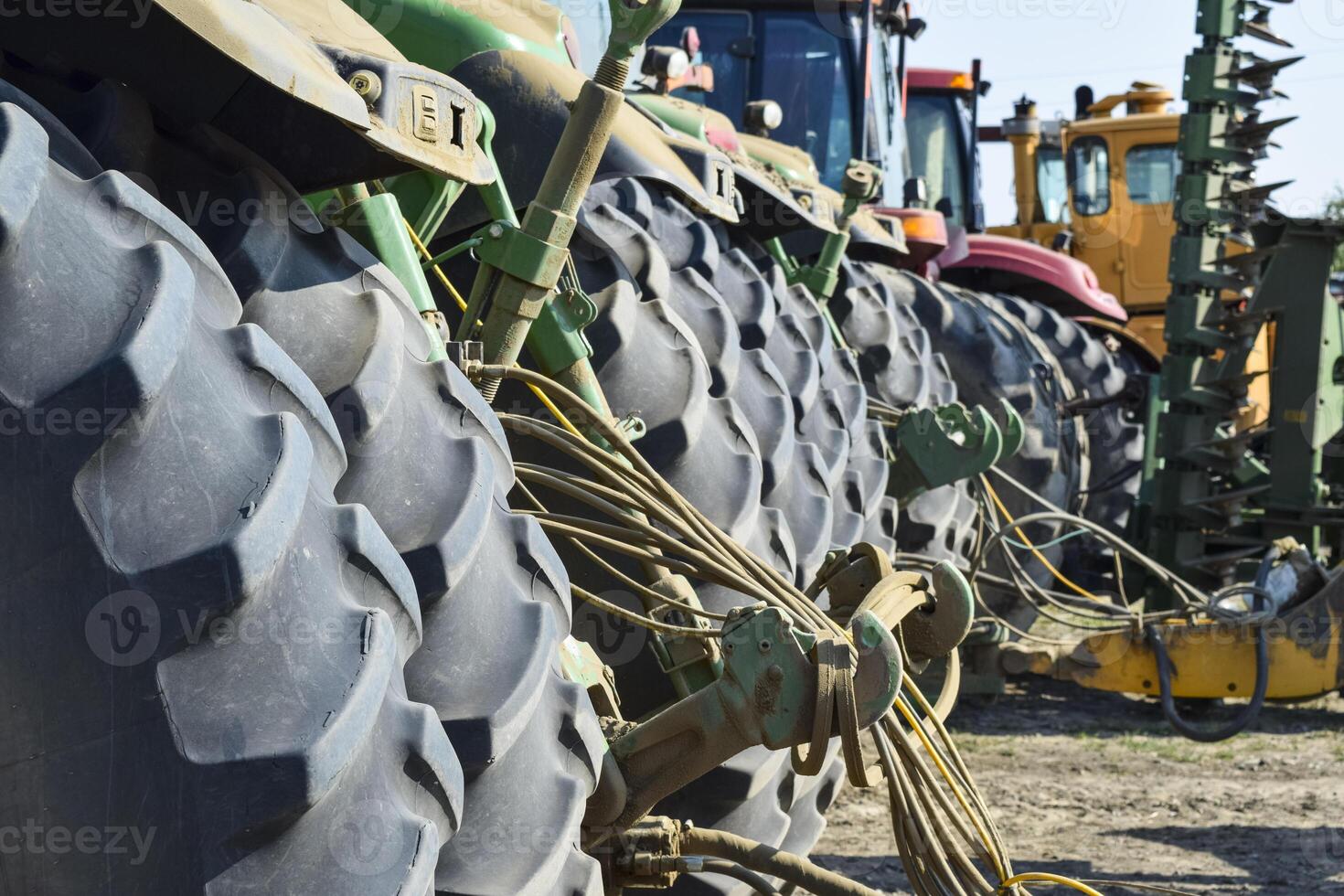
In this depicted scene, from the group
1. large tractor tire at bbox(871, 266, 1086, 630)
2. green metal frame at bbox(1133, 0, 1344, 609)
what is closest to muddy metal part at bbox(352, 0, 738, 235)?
large tractor tire at bbox(871, 266, 1086, 630)

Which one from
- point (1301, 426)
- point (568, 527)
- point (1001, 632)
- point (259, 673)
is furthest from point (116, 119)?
point (1301, 426)

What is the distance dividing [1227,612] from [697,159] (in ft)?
8.67

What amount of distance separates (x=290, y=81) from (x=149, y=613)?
566 mm

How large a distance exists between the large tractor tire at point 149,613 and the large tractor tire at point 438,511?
1.02ft

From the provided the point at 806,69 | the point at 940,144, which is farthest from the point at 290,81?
the point at 940,144

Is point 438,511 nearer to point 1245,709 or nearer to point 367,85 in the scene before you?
point 367,85

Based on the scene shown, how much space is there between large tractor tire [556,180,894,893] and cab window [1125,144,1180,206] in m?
7.18

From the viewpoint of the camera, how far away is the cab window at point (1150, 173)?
10578mm

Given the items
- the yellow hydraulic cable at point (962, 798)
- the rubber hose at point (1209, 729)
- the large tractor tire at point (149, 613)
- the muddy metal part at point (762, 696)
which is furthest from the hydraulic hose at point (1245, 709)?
the large tractor tire at point (149, 613)

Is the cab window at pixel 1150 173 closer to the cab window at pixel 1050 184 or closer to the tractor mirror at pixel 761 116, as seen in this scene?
the cab window at pixel 1050 184

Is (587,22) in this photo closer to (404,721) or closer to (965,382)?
(404,721)

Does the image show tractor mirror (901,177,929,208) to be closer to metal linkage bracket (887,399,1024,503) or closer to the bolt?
metal linkage bracket (887,399,1024,503)

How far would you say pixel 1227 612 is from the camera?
5.29 meters

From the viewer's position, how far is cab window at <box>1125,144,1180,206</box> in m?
10.6
